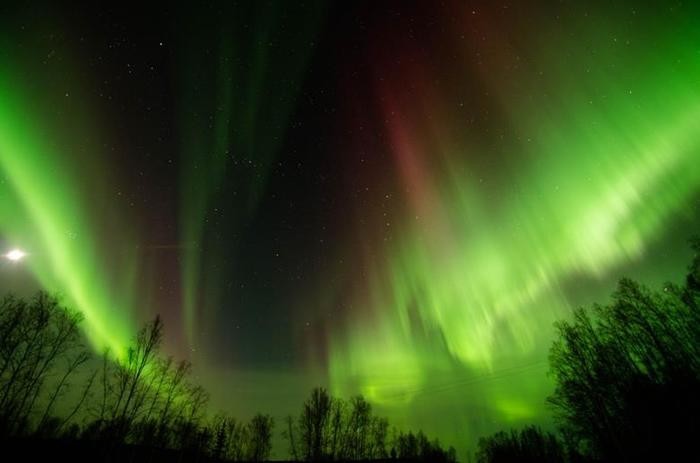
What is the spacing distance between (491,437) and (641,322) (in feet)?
285

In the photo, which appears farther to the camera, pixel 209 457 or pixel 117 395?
pixel 209 457

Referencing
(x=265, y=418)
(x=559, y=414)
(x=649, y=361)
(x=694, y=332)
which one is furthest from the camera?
(x=265, y=418)

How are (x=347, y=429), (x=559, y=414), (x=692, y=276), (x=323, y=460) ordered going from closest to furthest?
(x=692, y=276) → (x=559, y=414) → (x=323, y=460) → (x=347, y=429)

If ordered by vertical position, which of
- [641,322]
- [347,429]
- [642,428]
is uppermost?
[641,322]

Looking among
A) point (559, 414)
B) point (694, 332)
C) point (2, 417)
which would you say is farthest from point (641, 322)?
point (2, 417)

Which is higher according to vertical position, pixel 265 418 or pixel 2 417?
pixel 265 418

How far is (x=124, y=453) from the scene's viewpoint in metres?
42.6

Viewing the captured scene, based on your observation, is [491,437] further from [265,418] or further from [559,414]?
[559,414]

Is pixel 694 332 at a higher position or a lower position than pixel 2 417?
higher

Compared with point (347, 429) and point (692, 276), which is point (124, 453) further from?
point (692, 276)

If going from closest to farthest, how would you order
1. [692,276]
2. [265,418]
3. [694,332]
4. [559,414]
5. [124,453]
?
[692,276] < [694,332] < [559,414] < [124,453] < [265,418]

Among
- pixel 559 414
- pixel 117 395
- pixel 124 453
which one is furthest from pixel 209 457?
pixel 559 414

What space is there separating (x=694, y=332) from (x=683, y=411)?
635 cm

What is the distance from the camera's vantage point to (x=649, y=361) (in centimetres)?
2827
